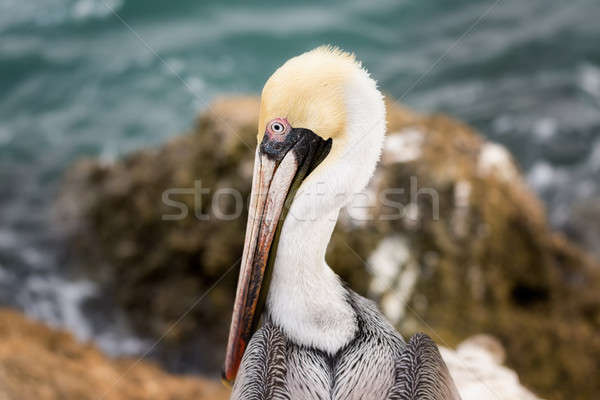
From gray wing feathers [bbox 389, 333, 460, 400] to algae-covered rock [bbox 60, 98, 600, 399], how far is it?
2.00 metres

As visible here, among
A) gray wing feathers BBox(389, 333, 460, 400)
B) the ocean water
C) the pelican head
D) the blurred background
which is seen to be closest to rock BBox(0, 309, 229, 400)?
the blurred background

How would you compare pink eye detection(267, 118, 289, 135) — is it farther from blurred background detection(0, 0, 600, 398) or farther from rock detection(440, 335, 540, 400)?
blurred background detection(0, 0, 600, 398)

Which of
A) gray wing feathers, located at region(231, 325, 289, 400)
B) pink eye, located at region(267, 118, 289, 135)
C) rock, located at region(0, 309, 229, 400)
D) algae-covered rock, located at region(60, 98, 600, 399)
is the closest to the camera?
gray wing feathers, located at region(231, 325, 289, 400)

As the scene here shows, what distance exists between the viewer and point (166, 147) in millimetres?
5691

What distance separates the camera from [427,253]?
4.41 m

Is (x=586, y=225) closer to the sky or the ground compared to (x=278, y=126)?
closer to the sky

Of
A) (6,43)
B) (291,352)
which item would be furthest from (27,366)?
(6,43)

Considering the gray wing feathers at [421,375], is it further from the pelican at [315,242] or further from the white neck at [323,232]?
the white neck at [323,232]

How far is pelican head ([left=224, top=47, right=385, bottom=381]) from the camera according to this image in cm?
199

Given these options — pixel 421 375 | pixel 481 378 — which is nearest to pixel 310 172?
pixel 421 375

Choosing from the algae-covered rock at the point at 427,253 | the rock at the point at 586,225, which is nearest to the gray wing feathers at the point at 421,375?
the algae-covered rock at the point at 427,253

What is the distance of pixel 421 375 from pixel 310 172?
85cm

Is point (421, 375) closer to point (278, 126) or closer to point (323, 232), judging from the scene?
point (323, 232)

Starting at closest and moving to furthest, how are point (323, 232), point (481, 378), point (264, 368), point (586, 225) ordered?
point (264, 368)
point (323, 232)
point (481, 378)
point (586, 225)
